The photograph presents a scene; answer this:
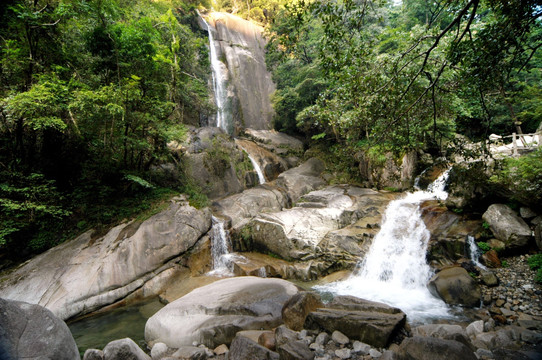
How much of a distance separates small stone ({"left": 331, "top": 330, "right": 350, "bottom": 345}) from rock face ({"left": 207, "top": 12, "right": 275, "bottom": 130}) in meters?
20.9

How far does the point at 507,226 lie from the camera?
24.0 feet

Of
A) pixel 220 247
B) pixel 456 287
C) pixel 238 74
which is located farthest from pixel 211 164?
pixel 238 74

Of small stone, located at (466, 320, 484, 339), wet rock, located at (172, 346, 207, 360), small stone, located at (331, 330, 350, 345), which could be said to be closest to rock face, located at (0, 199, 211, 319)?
wet rock, located at (172, 346, 207, 360)

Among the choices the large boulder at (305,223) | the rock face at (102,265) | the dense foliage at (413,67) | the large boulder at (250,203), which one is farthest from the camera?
the large boulder at (250,203)

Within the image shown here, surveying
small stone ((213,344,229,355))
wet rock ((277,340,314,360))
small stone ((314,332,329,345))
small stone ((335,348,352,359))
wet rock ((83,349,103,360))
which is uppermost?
wet rock ((277,340,314,360))

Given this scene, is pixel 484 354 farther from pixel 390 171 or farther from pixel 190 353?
pixel 390 171

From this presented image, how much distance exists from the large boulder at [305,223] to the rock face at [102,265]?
271 centimetres

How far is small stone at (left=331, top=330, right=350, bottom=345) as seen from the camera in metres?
4.05

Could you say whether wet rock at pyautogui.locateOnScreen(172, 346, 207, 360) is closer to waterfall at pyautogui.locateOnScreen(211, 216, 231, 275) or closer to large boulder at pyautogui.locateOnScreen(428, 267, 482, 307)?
waterfall at pyautogui.locateOnScreen(211, 216, 231, 275)

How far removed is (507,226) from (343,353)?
272 inches

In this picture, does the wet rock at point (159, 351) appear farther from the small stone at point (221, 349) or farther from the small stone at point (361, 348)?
the small stone at point (361, 348)

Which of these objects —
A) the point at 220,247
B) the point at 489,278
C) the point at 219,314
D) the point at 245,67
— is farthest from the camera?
the point at 245,67

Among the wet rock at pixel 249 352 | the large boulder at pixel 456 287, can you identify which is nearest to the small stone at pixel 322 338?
the wet rock at pixel 249 352

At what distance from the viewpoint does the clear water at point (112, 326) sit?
5934 millimetres
